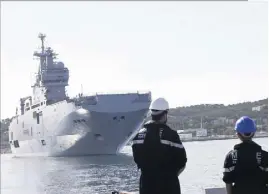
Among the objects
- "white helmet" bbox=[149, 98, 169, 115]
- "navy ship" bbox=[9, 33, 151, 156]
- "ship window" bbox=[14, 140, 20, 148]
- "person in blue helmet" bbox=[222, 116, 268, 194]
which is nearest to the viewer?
"person in blue helmet" bbox=[222, 116, 268, 194]

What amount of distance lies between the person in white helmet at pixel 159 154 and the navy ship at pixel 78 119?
39.2 m

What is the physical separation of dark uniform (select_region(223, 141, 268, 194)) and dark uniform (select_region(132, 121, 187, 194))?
0.38m

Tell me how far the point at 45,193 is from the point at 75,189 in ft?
4.83

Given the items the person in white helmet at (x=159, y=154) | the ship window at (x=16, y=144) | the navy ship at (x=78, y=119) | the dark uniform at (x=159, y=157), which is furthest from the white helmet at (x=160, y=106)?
the ship window at (x=16, y=144)

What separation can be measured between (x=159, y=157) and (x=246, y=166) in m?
0.67

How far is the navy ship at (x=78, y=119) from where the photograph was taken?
1741 inches

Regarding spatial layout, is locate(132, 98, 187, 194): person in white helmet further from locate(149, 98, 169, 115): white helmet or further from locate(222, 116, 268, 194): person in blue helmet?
locate(222, 116, 268, 194): person in blue helmet

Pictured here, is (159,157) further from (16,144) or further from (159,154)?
(16,144)

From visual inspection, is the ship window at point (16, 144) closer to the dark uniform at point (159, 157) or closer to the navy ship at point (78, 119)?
the navy ship at point (78, 119)

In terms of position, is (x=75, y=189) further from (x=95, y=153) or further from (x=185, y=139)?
(x=185, y=139)

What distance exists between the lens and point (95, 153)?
48.8m

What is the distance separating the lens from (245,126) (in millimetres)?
4320

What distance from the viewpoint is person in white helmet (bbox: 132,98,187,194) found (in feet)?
14.2

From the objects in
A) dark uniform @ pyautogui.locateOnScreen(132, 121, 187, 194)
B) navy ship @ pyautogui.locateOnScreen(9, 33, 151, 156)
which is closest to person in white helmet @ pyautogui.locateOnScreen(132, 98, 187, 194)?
dark uniform @ pyautogui.locateOnScreen(132, 121, 187, 194)
